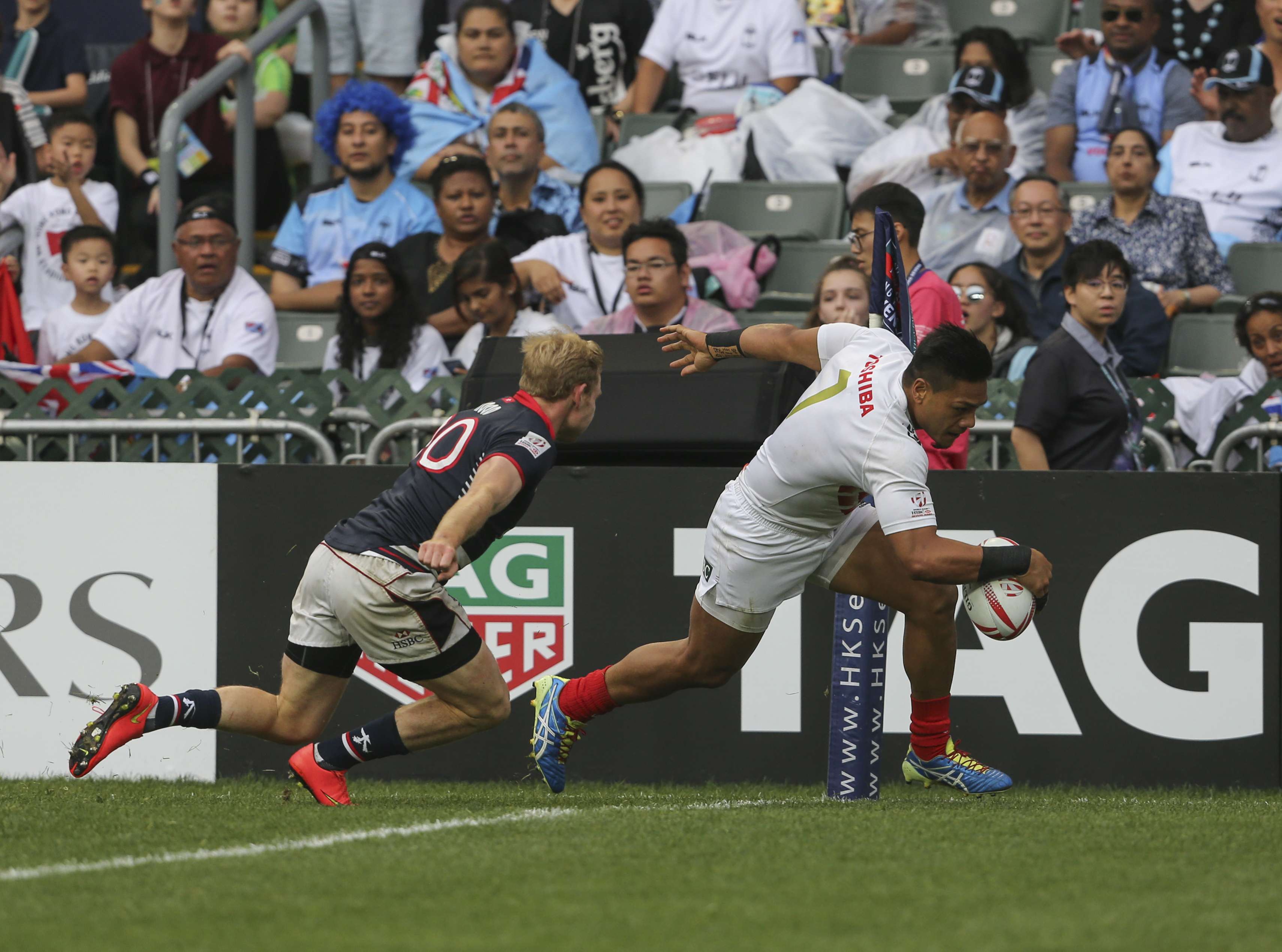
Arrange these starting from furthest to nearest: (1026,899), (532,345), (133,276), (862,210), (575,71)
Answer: (575,71)
(133,276)
(862,210)
(532,345)
(1026,899)

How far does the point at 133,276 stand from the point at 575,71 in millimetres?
3419

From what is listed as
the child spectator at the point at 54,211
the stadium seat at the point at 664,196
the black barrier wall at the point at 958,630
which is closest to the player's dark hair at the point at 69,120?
the child spectator at the point at 54,211

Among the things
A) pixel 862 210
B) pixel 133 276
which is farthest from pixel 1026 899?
pixel 133 276

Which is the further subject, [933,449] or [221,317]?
[221,317]

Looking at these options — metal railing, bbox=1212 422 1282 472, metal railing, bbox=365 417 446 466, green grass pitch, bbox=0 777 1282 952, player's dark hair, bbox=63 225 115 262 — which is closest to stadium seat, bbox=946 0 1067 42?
metal railing, bbox=1212 422 1282 472

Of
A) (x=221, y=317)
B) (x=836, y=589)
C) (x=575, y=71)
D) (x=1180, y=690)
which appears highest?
(x=575, y=71)

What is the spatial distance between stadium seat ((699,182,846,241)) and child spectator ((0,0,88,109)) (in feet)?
16.4

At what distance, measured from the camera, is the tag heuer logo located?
699cm

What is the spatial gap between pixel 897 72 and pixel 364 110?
387 centimetres

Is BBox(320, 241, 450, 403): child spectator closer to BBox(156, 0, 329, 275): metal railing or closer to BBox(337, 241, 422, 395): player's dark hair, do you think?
BBox(337, 241, 422, 395): player's dark hair

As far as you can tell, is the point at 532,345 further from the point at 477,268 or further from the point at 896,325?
the point at 477,268

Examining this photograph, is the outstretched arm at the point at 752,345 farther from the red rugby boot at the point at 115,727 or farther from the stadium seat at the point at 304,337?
the stadium seat at the point at 304,337

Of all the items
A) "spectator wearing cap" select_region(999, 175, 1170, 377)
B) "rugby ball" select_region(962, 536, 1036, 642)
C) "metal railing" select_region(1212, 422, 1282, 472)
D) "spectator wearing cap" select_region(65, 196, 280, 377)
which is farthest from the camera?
"spectator wearing cap" select_region(65, 196, 280, 377)

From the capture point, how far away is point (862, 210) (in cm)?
675
